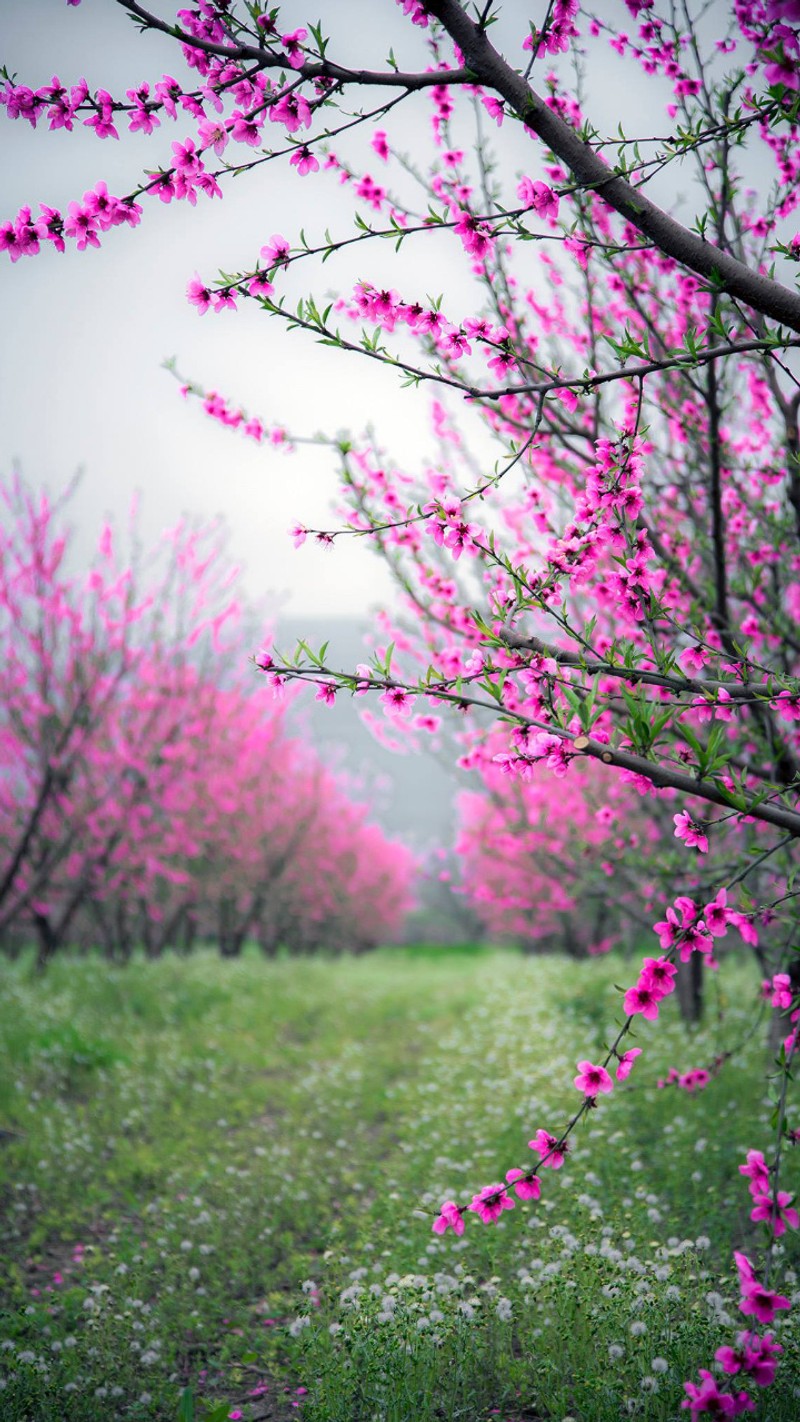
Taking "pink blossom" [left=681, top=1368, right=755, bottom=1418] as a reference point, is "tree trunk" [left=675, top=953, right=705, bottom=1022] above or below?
above

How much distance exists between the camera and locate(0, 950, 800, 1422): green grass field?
128 inches

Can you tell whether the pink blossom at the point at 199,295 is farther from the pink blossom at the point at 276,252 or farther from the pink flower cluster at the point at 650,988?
the pink flower cluster at the point at 650,988

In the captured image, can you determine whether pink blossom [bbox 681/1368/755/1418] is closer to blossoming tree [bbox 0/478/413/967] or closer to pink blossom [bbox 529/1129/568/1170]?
pink blossom [bbox 529/1129/568/1170]

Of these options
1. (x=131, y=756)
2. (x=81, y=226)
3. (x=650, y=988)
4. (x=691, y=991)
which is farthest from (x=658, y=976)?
(x=131, y=756)

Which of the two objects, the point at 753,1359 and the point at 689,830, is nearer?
the point at 753,1359

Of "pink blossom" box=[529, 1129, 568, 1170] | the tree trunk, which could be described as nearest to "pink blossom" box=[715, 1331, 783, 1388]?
"pink blossom" box=[529, 1129, 568, 1170]

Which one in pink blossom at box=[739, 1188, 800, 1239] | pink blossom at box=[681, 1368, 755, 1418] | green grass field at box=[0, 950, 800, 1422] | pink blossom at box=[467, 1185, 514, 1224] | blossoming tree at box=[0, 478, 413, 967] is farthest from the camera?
blossoming tree at box=[0, 478, 413, 967]

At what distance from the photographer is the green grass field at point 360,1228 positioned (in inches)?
128

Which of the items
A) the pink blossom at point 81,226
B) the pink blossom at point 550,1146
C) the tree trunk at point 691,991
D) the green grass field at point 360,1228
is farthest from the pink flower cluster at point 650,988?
the tree trunk at point 691,991

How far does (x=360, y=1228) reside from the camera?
4.72 metres

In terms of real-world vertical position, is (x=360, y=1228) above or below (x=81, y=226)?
below

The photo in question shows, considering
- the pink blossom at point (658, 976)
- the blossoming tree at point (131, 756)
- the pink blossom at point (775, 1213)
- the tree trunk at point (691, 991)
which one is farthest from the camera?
the blossoming tree at point (131, 756)

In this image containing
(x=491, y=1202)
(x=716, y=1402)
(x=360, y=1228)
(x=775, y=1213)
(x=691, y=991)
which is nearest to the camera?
(x=716, y=1402)

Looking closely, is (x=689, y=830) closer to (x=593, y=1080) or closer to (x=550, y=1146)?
(x=593, y=1080)
